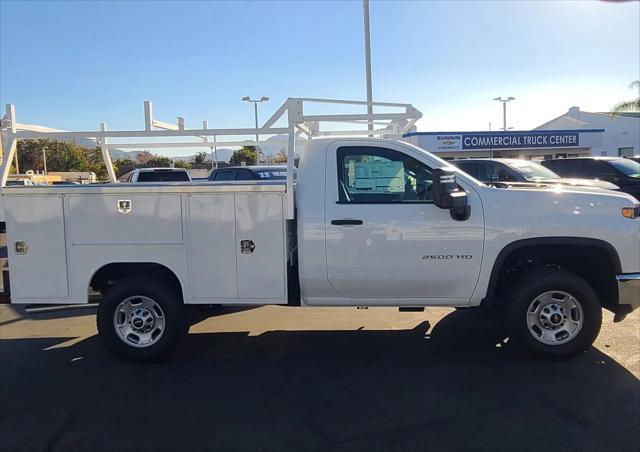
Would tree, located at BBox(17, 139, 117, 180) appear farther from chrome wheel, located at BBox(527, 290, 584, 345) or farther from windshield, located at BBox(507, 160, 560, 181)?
chrome wheel, located at BBox(527, 290, 584, 345)

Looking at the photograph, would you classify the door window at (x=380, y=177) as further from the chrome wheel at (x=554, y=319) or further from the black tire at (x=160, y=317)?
the black tire at (x=160, y=317)

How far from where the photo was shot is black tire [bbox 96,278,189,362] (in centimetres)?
510

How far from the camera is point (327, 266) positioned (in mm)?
4965

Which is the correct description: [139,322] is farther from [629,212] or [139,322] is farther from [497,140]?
[497,140]

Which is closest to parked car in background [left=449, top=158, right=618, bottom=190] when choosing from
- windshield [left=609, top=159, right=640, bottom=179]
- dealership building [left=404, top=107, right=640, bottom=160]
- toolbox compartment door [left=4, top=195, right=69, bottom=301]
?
windshield [left=609, top=159, right=640, bottom=179]

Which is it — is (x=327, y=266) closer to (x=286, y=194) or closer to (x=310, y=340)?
(x=286, y=194)

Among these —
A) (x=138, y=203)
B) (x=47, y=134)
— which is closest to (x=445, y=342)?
(x=138, y=203)

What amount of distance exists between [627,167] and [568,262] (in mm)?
9333

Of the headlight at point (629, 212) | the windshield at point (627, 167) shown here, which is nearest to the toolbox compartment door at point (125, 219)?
the headlight at point (629, 212)

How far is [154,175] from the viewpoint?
13.3m

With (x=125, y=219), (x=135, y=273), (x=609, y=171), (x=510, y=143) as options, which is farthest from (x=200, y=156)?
(x=510, y=143)

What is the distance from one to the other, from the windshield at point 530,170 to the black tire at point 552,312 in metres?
7.08

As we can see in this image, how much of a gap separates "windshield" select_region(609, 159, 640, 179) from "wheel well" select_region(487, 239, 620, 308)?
884 centimetres

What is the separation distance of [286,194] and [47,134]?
260cm
